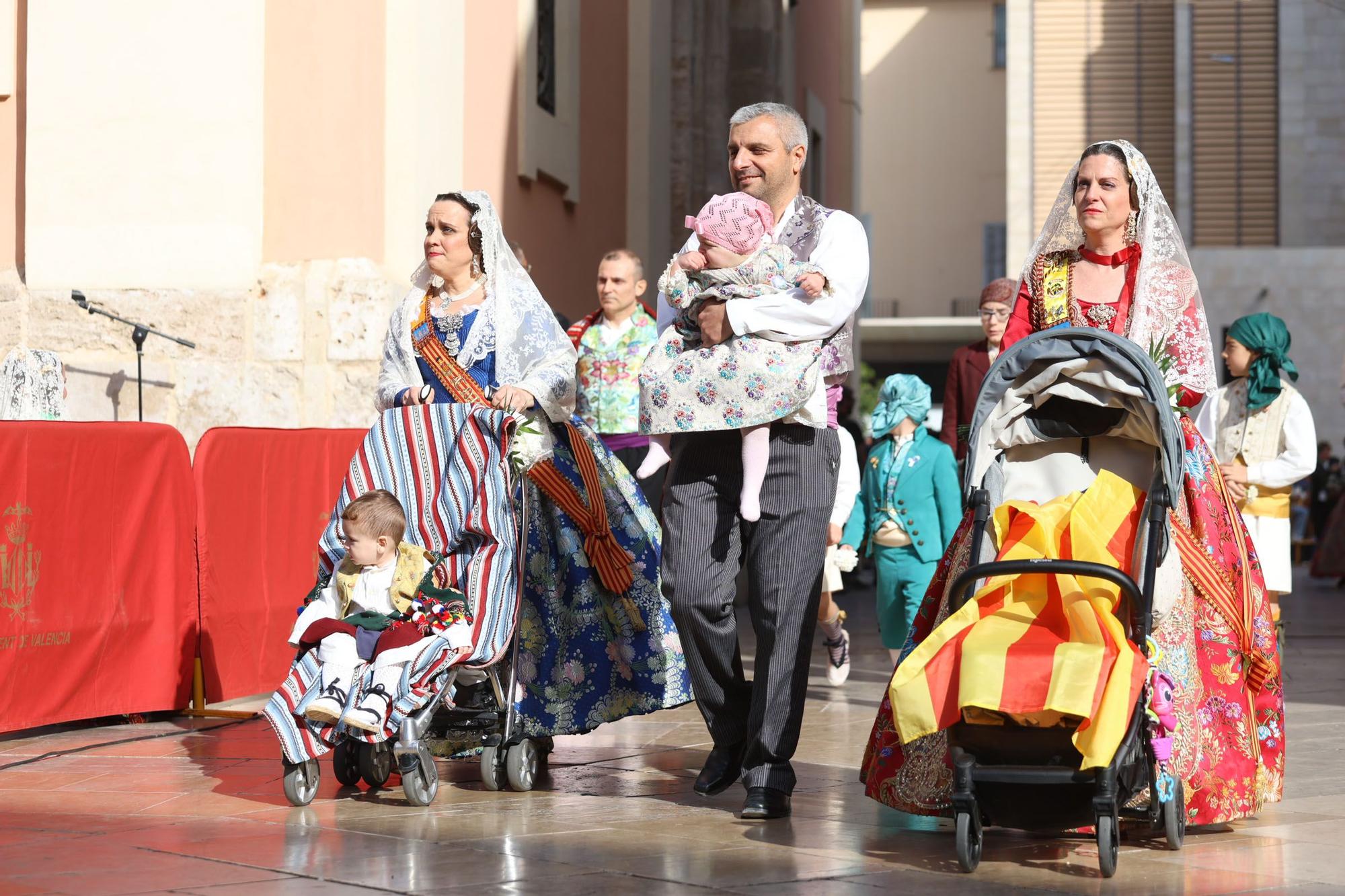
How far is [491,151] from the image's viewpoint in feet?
40.4

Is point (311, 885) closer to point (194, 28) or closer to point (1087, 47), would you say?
point (194, 28)

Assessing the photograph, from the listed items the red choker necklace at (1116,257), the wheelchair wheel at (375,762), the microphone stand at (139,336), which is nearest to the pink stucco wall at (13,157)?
the microphone stand at (139,336)

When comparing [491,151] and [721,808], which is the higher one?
[491,151]

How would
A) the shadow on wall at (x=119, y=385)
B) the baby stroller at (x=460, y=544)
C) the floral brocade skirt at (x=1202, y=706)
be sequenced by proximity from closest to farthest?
the floral brocade skirt at (x=1202, y=706), the baby stroller at (x=460, y=544), the shadow on wall at (x=119, y=385)

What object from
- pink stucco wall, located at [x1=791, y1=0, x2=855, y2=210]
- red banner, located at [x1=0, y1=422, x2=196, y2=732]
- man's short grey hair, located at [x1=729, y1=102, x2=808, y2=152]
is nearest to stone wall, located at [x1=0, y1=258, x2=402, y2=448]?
red banner, located at [x1=0, y1=422, x2=196, y2=732]

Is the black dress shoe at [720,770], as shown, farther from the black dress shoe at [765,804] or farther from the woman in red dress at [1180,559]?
the woman in red dress at [1180,559]

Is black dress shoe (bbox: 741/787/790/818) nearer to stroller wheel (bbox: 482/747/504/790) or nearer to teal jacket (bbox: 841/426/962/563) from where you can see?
stroller wheel (bbox: 482/747/504/790)

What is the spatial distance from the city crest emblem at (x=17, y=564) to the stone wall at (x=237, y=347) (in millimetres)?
3058

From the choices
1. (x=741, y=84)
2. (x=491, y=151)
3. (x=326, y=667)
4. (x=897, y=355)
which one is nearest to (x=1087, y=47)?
(x=897, y=355)

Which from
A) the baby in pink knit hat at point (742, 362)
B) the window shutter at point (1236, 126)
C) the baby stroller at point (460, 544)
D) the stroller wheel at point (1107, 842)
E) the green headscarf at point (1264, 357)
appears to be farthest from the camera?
the window shutter at point (1236, 126)

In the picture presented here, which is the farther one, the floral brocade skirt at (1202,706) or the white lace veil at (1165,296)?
the white lace veil at (1165,296)

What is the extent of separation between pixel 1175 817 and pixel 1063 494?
946 mm

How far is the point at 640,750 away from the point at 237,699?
2.35 meters

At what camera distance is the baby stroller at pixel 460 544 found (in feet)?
19.5
